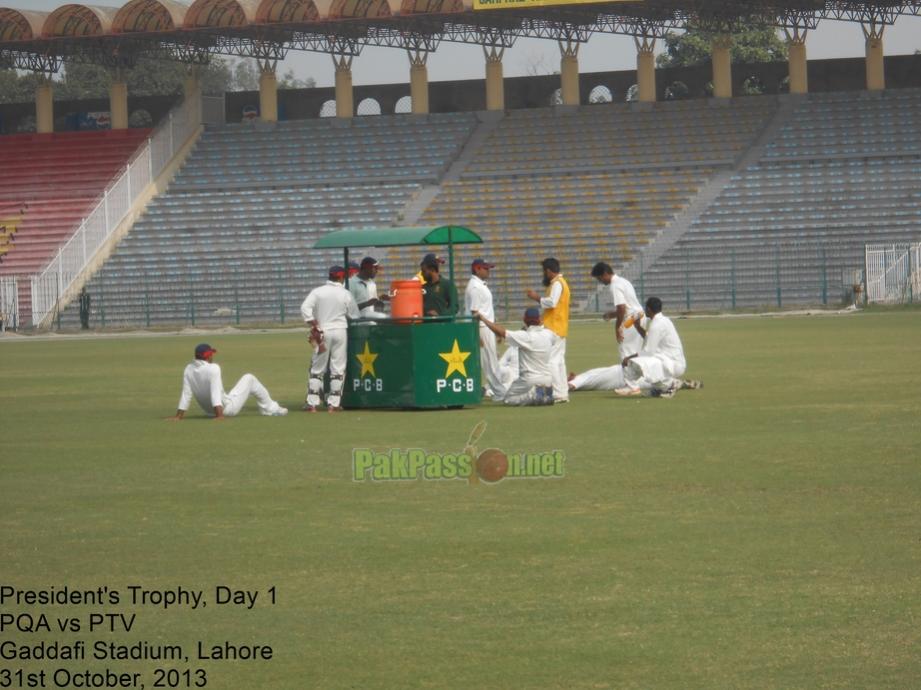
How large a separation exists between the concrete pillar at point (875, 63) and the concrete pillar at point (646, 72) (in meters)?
7.22

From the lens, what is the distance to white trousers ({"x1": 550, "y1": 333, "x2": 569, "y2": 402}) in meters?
20.0

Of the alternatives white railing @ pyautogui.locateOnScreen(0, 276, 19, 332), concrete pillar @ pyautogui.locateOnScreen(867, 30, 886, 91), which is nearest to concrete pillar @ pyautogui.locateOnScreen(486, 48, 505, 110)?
concrete pillar @ pyautogui.locateOnScreen(867, 30, 886, 91)

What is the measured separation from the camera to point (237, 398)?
1908 cm

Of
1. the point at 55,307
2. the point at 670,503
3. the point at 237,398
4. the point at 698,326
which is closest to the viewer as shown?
the point at 670,503

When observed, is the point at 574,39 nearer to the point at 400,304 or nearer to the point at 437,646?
the point at 400,304

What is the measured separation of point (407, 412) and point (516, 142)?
126 feet

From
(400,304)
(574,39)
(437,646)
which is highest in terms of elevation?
(574,39)

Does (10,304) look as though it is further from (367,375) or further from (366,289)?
(367,375)

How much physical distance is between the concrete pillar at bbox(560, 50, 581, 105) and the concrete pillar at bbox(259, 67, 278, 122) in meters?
10.6

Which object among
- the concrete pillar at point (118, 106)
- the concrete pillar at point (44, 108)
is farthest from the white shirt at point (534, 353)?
the concrete pillar at point (44, 108)

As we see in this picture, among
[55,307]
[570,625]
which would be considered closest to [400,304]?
[570,625]

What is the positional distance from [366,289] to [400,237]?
5.60 ft

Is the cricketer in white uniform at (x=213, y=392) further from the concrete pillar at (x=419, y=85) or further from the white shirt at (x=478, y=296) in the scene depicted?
the concrete pillar at (x=419, y=85)

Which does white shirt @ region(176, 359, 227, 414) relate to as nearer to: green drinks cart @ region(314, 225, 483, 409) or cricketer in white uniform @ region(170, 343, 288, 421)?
cricketer in white uniform @ region(170, 343, 288, 421)
